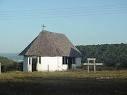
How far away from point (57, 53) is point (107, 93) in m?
37.6

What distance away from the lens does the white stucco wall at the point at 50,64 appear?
55406mm

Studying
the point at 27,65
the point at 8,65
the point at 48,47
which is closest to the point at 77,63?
the point at 48,47

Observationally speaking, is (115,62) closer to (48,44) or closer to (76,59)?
(76,59)

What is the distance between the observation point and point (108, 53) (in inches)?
2714

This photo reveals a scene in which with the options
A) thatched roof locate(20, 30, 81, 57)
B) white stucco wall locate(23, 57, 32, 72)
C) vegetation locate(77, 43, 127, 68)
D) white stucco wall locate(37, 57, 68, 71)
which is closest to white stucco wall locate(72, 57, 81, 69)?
thatched roof locate(20, 30, 81, 57)

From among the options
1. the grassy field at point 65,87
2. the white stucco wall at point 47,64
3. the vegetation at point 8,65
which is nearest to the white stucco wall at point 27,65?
the white stucco wall at point 47,64

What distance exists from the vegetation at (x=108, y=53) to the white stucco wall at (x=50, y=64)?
7.25 meters

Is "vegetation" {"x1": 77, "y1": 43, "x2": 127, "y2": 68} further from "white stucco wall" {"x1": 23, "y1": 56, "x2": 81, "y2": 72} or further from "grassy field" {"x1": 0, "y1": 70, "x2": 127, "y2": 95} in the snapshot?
"grassy field" {"x1": 0, "y1": 70, "x2": 127, "y2": 95}

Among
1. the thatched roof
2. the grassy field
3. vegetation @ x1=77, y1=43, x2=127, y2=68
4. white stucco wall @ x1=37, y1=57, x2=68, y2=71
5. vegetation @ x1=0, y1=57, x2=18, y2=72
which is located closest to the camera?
the grassy field

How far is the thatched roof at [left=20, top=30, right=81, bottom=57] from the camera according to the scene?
2201 inches

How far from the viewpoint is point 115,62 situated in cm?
5981

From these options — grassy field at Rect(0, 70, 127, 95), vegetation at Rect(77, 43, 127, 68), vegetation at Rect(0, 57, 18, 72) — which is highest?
vegetation at Rect(77, 43, 127, 68)

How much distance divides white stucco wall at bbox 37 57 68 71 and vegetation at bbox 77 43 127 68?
7.25 meters

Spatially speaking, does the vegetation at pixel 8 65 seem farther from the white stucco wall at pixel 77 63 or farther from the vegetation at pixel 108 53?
the vegetation at pixel 108 53
